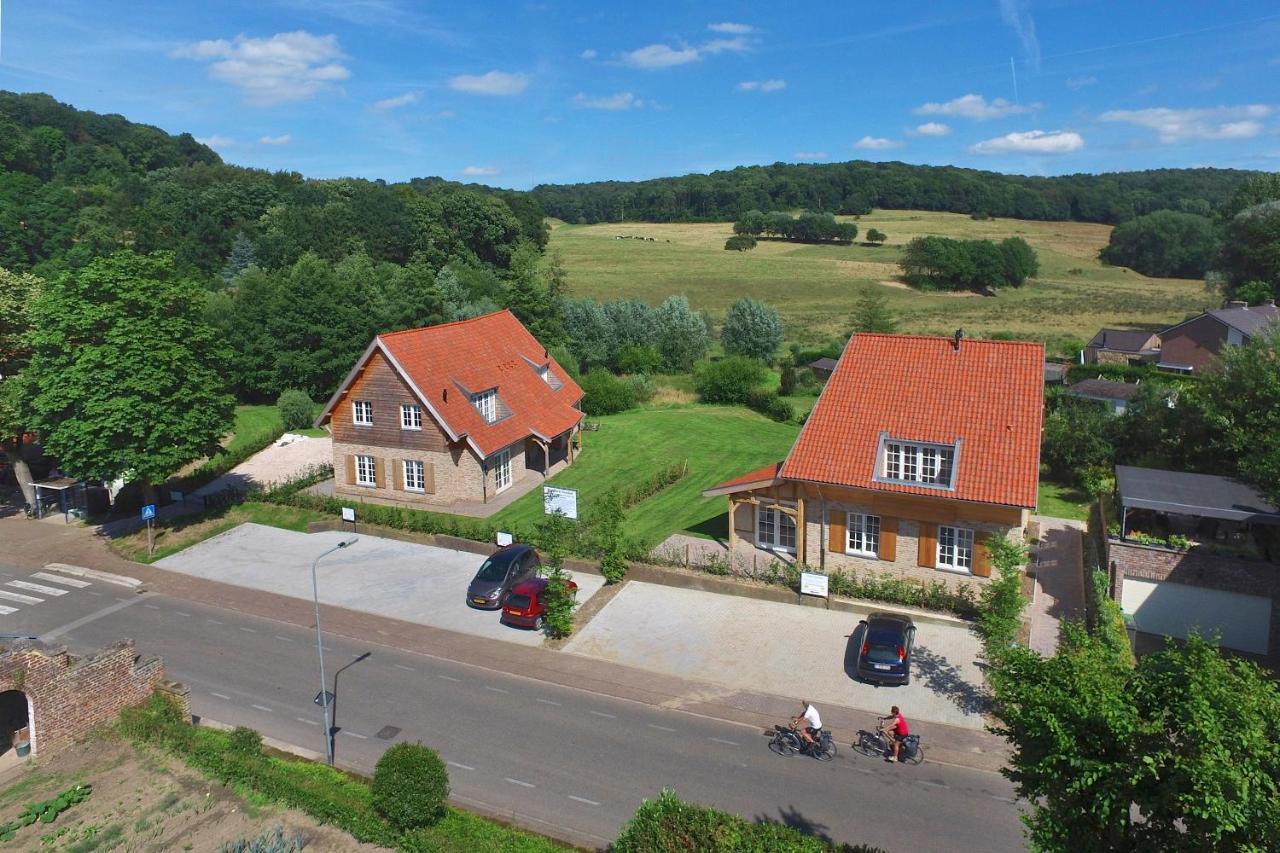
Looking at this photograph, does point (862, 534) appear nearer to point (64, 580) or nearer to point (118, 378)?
point (118, 378)

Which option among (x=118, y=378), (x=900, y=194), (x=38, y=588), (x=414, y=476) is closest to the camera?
(x=38, y=588)

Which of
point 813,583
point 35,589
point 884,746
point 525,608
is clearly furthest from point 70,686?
point 813,583

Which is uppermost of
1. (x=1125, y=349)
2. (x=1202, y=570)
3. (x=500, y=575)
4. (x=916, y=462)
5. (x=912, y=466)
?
(x=916, y=462)

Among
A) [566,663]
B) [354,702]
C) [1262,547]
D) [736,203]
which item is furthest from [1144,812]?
[736,203]

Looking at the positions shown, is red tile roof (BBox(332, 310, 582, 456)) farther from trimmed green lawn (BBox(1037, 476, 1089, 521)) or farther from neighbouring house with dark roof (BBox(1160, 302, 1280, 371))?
neighbouring house with dark roof (BBox(1160, 302, 1280, 371))

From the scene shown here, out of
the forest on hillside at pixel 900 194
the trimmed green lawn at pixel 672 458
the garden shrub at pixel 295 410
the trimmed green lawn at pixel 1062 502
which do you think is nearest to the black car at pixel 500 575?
the trimmed green lawn at pixel 672 458

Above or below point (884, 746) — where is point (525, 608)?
above
